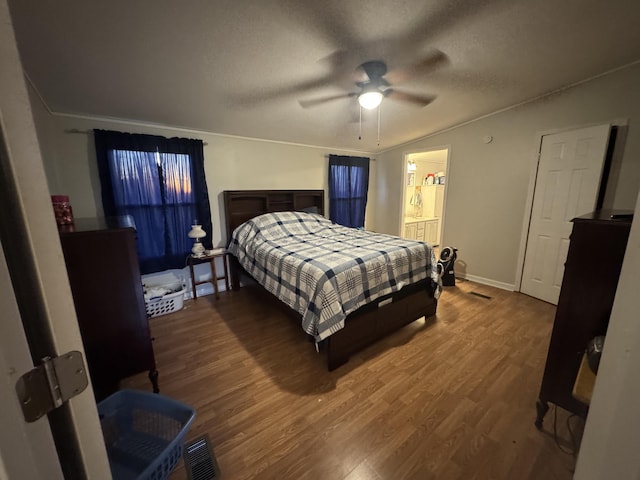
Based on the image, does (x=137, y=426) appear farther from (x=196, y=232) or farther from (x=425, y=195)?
(x=425, y=195)

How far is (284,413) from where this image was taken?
156 centimetres

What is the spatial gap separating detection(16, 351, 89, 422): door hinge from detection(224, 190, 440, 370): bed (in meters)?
1.39

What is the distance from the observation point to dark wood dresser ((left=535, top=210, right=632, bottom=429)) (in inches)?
43.3

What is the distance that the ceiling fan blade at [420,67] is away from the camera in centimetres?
191

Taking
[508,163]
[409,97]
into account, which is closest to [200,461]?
[409,97]

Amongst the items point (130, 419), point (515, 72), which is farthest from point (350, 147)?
point (130, 419)

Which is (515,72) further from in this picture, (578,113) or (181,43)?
(181,43)

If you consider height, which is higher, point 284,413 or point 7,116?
point 7,116

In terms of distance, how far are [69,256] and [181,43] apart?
55.0 inches

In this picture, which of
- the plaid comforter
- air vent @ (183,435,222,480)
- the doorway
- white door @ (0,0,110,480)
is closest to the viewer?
white door @ (0,0,110,480)

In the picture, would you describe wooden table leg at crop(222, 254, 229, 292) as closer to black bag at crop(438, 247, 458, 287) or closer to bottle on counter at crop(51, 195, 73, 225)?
bottle on counter at crop(51, 195, 73, 225)

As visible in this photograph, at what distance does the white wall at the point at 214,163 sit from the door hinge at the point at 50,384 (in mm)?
2368

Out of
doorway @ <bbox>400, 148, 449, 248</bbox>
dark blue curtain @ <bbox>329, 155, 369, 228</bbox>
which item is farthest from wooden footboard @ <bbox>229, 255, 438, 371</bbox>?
doorway @ <bbox>400, 148, 449, 248</bbox>

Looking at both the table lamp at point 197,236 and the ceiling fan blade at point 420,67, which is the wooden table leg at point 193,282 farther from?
the ceiling fan blade at point 420,67
